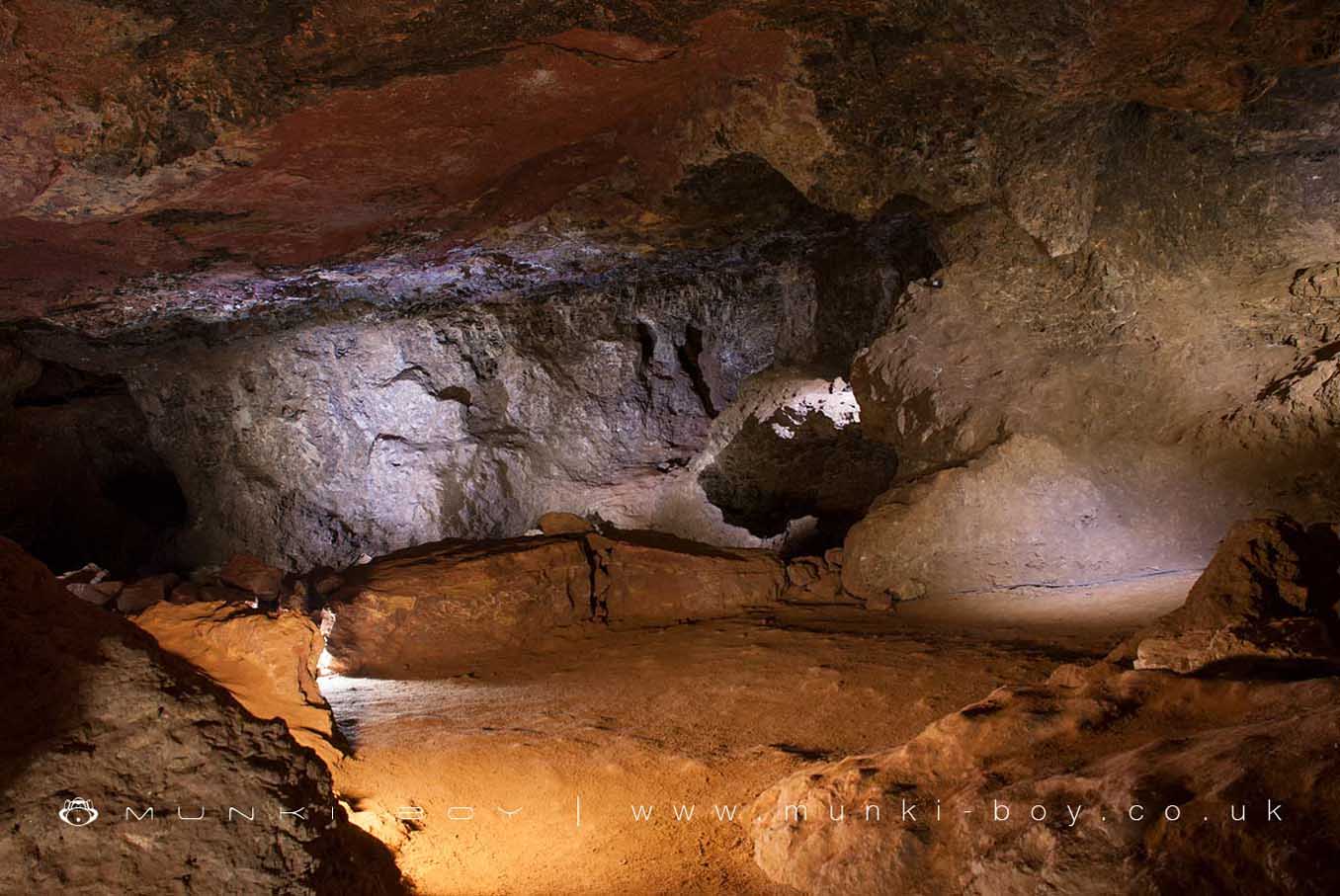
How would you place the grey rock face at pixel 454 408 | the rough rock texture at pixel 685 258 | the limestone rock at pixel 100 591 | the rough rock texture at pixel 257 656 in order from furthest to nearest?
the grey rock face at pixel 454 408 → the limestone rock at pixel 100 591 → the rough rock texture at pixel 685 258 → the rough rock texture at pixel 257 656

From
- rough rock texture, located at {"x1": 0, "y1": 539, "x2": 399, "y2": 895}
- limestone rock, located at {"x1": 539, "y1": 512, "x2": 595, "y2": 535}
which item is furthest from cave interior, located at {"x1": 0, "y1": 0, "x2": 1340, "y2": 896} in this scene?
limestone rock, located at {"x1": 539, "y1": 512, "x2": 595, "y2": 535}

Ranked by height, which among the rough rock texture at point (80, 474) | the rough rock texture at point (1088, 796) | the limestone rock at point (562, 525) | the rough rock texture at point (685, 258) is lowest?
the rough rock texture at point (80, 474)

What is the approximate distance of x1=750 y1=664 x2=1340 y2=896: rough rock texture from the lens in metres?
1.52

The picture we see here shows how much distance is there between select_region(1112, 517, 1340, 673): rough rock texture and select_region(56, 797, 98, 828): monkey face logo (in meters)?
2.75

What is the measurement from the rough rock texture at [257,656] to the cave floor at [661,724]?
0.25 metres

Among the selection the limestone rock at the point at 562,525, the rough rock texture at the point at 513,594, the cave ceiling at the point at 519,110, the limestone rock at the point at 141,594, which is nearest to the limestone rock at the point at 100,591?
the limestone rock at the point at 141,594

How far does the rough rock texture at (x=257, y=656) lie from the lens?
361cm

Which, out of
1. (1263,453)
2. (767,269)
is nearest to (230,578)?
(767,269)

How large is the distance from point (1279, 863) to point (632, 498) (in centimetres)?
714

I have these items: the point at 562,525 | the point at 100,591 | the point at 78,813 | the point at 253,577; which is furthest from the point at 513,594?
the point at 78,813

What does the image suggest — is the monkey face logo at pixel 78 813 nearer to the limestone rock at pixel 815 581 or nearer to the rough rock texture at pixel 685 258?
the rough rock texture at pixel 685 258

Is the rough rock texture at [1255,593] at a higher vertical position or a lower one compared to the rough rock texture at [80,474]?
higher

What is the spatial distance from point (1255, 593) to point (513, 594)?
4590mm

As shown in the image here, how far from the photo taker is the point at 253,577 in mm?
6270
